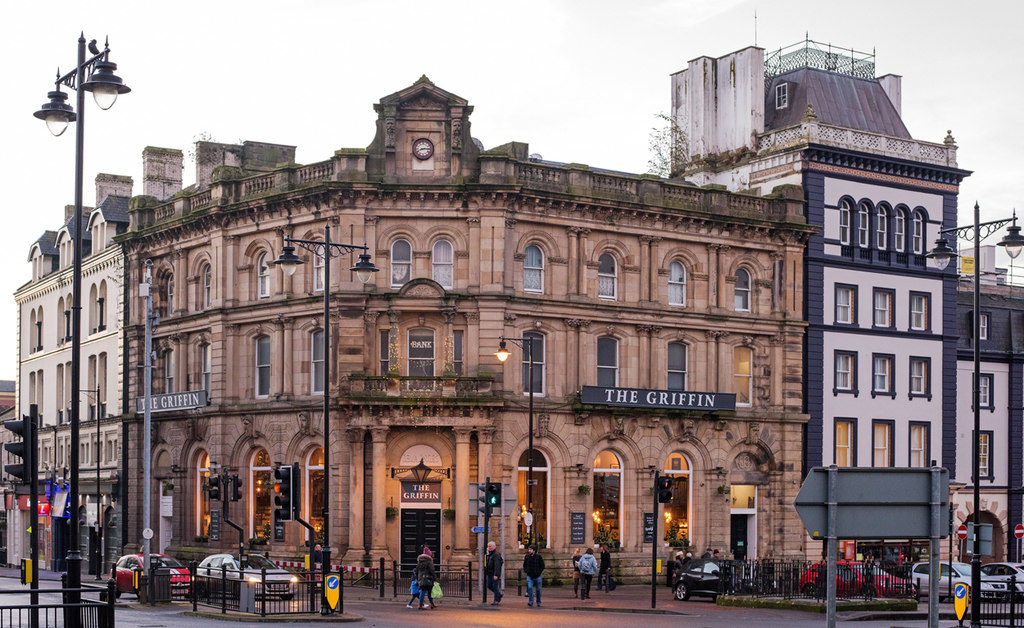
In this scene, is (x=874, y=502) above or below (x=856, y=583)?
above

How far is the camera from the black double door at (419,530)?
168ft

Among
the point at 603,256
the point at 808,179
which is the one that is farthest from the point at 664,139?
the point at 603,256

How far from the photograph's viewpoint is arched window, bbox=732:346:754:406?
58.0 metres

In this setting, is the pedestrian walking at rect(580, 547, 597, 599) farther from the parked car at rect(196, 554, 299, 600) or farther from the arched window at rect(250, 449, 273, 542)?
the arched window at rect(250, 449, 273, 542)

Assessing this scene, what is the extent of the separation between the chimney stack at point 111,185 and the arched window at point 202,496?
19.7 meters

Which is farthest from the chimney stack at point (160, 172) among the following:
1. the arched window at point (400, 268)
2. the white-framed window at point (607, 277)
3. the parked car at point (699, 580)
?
the parked car at point (699, 580)

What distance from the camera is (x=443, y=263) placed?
5241 cm

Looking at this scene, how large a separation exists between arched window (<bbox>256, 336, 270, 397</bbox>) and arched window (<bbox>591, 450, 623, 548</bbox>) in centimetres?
1323

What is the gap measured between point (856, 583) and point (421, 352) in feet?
58.6

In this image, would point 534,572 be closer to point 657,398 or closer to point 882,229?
point 657,398

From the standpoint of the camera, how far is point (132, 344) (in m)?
64.0

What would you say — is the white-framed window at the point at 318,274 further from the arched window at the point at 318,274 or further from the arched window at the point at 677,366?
the arched window at the point at 677,366

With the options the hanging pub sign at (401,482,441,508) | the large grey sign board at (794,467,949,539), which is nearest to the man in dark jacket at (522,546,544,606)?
the hanging pub sign at (401,482,441,508)

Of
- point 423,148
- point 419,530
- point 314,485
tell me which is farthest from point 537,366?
point 314,485
